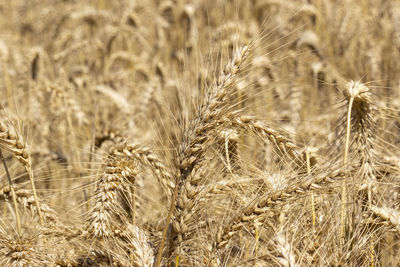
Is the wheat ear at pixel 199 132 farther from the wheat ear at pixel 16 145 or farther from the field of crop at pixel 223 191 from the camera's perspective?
the wheat ear at pixel 16 145

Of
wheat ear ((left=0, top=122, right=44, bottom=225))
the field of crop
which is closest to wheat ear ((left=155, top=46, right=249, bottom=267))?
the field of crop

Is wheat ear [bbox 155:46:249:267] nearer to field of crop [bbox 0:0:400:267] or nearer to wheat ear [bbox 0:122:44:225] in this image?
field of crop [bbox 0:0:400:267]

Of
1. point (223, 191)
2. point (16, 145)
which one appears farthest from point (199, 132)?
point (16, 145)

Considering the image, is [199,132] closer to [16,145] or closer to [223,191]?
[223,191]

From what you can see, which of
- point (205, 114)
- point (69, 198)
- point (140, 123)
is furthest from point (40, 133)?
point (205, 114)

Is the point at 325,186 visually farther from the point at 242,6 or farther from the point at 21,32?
the point at 21,32

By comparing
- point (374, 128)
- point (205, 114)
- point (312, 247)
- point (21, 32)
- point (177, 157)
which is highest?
point (205, 114)

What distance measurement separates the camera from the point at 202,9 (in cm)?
580

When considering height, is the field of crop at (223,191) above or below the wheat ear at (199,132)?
below

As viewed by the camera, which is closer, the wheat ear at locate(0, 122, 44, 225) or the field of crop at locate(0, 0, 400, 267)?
the field of crop at locate(0, 0, 400, 267)

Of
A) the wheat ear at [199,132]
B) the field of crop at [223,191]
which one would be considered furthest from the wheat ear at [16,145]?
the wheat ear at [199,132]

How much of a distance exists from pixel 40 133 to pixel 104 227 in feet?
6.29

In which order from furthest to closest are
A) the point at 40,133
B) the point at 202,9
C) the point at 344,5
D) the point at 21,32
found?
the point at 21,32
the point at 202,9
the point at 344,5
the point at 40,133

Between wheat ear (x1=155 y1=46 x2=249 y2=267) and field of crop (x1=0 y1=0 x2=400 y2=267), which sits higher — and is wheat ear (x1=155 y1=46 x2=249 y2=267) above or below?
above
